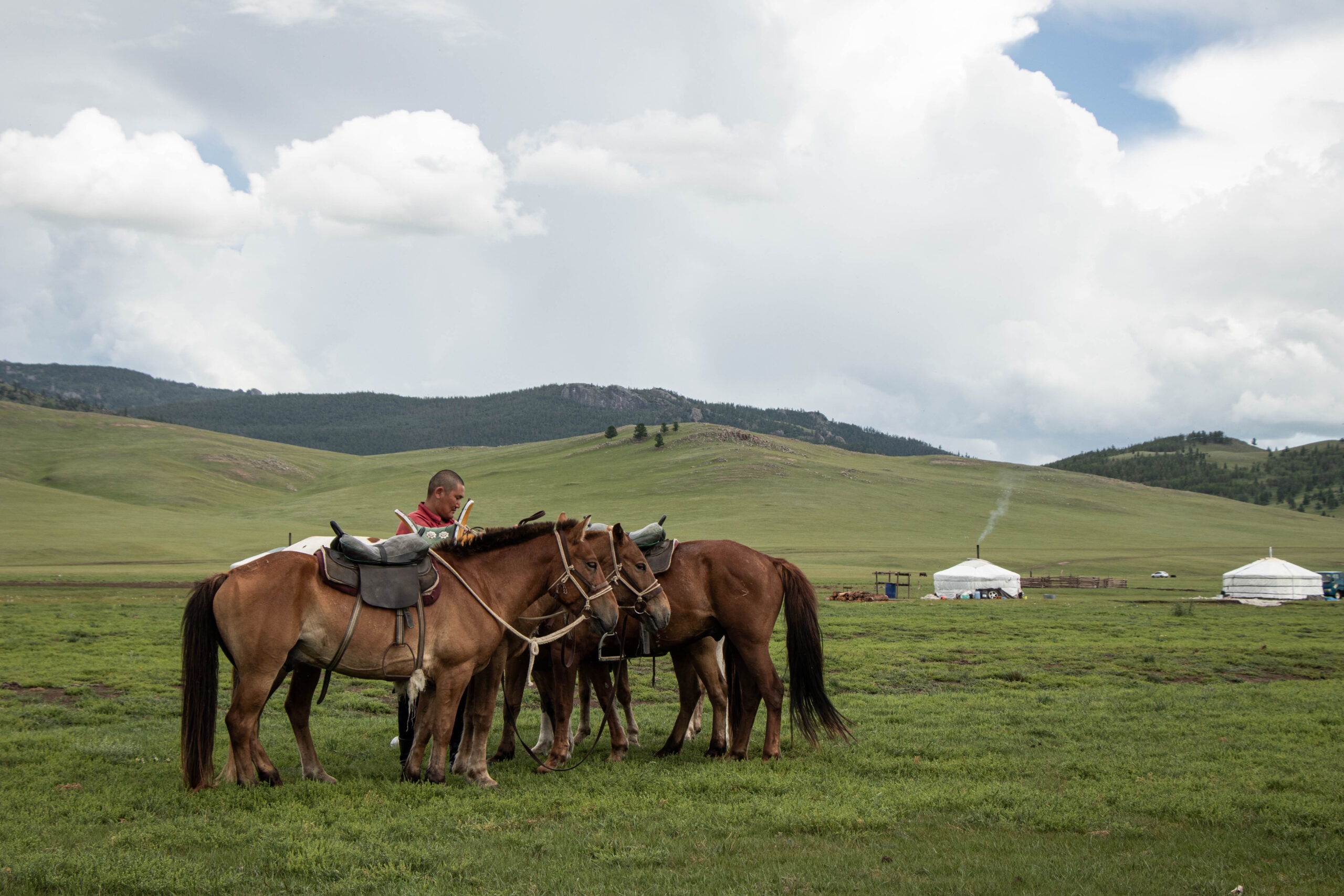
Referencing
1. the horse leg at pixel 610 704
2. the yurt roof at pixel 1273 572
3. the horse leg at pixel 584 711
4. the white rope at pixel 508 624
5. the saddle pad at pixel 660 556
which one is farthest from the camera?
the yurt roof at pixel 1273 572

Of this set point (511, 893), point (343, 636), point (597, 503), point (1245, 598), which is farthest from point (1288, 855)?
point (597, 503)

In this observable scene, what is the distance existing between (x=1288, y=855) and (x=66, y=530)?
79.2 meters

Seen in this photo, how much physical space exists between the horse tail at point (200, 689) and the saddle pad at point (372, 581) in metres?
0.87

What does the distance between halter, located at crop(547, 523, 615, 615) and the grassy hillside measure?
3852cm

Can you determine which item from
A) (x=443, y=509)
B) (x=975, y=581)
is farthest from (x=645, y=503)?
(x=443, y=509)

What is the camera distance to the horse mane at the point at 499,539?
8.44m

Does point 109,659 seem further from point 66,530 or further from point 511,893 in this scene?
point 66,530

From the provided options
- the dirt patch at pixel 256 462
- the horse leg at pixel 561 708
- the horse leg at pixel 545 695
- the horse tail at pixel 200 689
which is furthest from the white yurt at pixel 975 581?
the dirt patch at pixel 256 462

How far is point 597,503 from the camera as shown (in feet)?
318

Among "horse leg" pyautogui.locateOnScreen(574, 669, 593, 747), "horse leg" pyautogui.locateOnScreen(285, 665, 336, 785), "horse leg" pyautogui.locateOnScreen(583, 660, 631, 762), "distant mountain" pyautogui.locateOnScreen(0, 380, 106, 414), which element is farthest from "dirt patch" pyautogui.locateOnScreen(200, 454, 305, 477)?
"horse leg" pyautogui.locateOnScreen(583, 660, 631, 762)

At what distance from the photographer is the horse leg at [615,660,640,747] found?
30.8 ft

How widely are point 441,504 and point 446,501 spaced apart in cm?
5

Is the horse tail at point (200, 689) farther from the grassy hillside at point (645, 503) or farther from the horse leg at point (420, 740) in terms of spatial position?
the grassy hillside at point (645, 503)

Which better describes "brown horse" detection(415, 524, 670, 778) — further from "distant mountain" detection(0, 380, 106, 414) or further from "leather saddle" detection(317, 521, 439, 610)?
"distant mountain" detection(0, 380, 106, 414)
